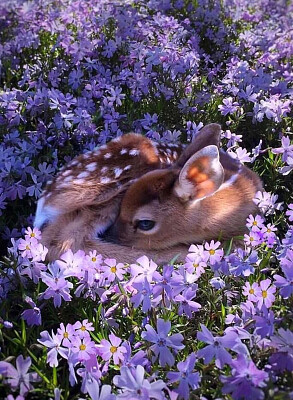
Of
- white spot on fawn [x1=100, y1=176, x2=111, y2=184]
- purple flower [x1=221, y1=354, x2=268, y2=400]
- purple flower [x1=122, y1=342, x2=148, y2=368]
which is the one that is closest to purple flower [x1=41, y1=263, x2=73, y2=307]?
purple flower [x1=122, y1=342, x2=148, y2=368]

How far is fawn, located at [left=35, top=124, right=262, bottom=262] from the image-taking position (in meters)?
3.70

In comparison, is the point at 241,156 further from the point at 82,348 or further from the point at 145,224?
the point at 82,348

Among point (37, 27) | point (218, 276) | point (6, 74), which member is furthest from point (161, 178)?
point (37, 27)

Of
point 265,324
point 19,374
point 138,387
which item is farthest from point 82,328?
point 265,324

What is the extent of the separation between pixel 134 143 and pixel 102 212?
23.5 inches

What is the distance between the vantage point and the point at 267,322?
2.22 metres

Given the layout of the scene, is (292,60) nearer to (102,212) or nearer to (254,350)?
(102,212)

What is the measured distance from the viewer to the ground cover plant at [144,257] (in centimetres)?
226

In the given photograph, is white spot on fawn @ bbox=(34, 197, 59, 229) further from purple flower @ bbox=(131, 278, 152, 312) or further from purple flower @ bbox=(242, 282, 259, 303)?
purple flower @ bbox=(242, 282, 259, 303)

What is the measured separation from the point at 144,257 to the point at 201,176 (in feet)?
3.24

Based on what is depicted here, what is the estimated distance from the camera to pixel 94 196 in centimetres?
390

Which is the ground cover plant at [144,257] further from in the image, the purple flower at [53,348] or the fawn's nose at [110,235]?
the fawn's nose at [110,235]

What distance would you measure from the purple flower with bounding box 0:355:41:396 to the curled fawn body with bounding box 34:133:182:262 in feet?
4.76

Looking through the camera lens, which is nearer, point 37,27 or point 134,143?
point 134,143
